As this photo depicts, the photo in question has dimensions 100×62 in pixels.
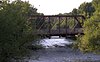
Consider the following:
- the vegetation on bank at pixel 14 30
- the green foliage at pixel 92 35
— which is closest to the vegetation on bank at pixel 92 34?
the green foliage at pixel 92 35

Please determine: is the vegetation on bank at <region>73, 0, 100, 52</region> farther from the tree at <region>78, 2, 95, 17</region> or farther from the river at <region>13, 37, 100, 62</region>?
the river at <region>13, 37, 100, 62</region>

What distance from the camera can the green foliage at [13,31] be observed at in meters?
13.9

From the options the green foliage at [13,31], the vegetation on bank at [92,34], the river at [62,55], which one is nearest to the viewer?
the green foliage at [13,31]

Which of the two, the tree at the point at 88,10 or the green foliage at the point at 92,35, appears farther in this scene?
the tree at the point at 88,10

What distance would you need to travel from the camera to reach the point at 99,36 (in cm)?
3077

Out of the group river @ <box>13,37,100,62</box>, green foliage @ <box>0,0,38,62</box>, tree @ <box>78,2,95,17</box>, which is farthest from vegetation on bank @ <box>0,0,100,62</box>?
tree @ <box>78,2,95,17</box>

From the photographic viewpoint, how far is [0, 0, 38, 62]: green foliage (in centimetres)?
1391

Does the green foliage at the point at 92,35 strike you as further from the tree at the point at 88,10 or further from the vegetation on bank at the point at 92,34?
the tree at the point at 88,10

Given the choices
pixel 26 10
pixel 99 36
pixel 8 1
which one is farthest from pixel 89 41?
pixel 8 1

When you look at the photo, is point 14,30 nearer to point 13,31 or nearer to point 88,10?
point 13,31

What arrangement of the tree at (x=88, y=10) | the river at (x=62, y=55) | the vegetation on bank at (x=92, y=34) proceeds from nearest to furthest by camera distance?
the vegetation on bank at (x=92, y=34), the river at (x=62, y=55), the tree at (x=88, y=10)

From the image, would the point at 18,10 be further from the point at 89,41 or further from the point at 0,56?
the point at 89,41

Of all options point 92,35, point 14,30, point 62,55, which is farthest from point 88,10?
point 14,30

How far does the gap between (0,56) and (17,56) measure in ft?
5.08
